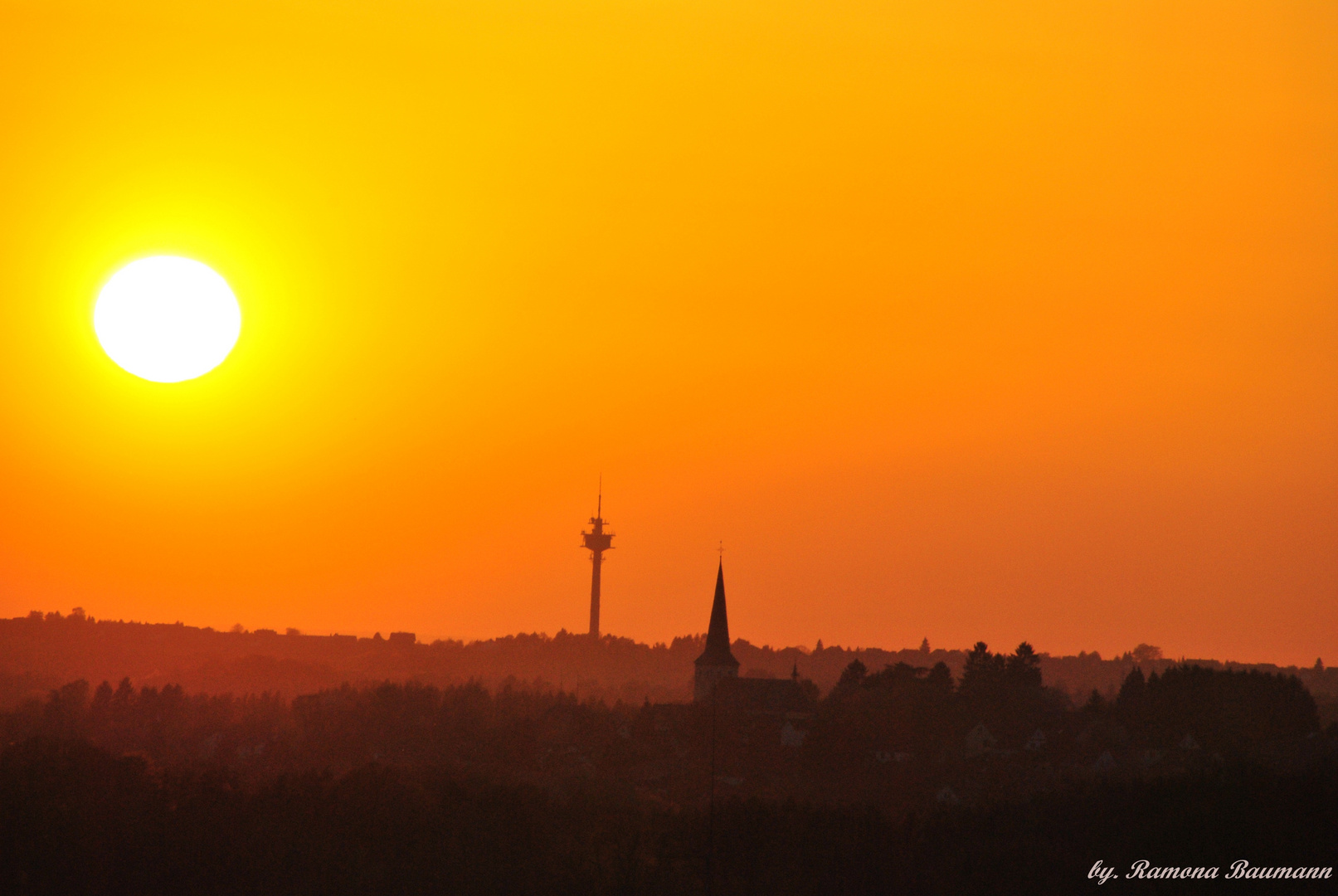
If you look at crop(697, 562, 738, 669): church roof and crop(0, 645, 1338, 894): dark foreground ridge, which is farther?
crop(697, 562, 738, 669): church roof

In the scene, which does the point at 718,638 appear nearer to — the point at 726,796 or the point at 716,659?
the point at 716,659

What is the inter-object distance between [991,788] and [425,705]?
2761 inches

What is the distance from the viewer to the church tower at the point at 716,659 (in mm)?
145000

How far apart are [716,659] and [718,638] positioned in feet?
8.85

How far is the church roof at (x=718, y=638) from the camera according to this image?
147 m

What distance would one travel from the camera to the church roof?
14675 centimetres

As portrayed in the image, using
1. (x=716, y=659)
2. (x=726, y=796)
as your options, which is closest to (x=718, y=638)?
(x=716, y=659)

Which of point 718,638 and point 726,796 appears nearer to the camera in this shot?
point 726,796

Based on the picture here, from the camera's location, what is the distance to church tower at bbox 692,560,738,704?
476 ft

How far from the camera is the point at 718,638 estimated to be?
14900cm

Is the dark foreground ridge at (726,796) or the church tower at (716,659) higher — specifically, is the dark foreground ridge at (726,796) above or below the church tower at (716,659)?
below

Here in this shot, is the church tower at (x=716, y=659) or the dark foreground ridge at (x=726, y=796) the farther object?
the church tower at (x=716, y=659)

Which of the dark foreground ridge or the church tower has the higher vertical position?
the church tower

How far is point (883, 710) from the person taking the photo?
5138 inches
